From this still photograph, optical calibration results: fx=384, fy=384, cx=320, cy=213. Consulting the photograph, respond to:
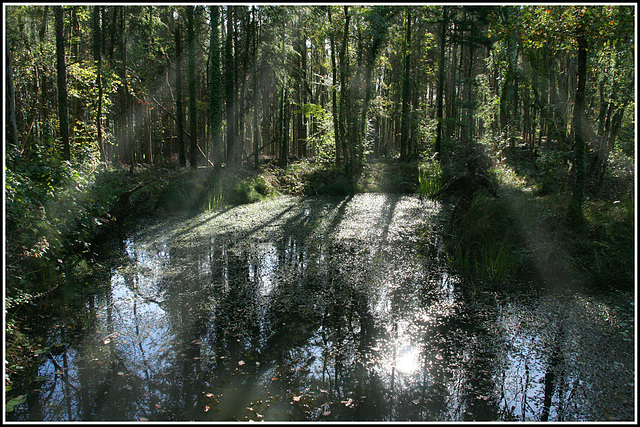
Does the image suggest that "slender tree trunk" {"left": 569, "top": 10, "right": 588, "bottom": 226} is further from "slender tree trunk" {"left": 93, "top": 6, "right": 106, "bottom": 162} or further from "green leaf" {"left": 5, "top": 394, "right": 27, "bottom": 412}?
"slender tree trunk" {"left": 93, "top": 6, "right": 106, "bottom": 162}

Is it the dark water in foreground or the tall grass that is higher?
the tall grass

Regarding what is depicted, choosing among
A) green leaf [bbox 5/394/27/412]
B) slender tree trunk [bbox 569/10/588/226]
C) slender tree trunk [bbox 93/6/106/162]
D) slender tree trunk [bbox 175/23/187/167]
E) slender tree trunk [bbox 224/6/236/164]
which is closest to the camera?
green leaf [bbox 5/394/27/412]

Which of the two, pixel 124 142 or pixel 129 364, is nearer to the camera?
pixel 129 364

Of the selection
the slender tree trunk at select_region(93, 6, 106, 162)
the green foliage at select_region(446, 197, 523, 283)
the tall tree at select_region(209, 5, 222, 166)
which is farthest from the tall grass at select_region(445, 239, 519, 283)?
the slender tree trunk at select_region(93, 6, 106, 162)

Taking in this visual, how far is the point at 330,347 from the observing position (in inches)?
139

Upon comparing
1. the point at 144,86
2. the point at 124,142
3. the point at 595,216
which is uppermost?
the point at 144,86

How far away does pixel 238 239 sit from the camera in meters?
7.54

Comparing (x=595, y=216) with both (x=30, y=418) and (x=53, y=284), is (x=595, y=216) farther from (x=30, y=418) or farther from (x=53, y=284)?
(x=53, y=284)

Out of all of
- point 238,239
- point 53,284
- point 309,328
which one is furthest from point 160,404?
point 238,239

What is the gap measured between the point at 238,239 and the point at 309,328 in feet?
13.1

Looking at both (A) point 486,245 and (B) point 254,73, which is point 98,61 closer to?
(B) point 254,73

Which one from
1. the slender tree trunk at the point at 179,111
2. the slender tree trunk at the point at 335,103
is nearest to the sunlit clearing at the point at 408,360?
the slender tree trunk at the point at 335,103

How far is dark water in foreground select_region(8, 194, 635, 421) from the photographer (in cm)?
272

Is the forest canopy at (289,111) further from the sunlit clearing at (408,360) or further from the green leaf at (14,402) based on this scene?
the sunlit clearing at (408,360)
